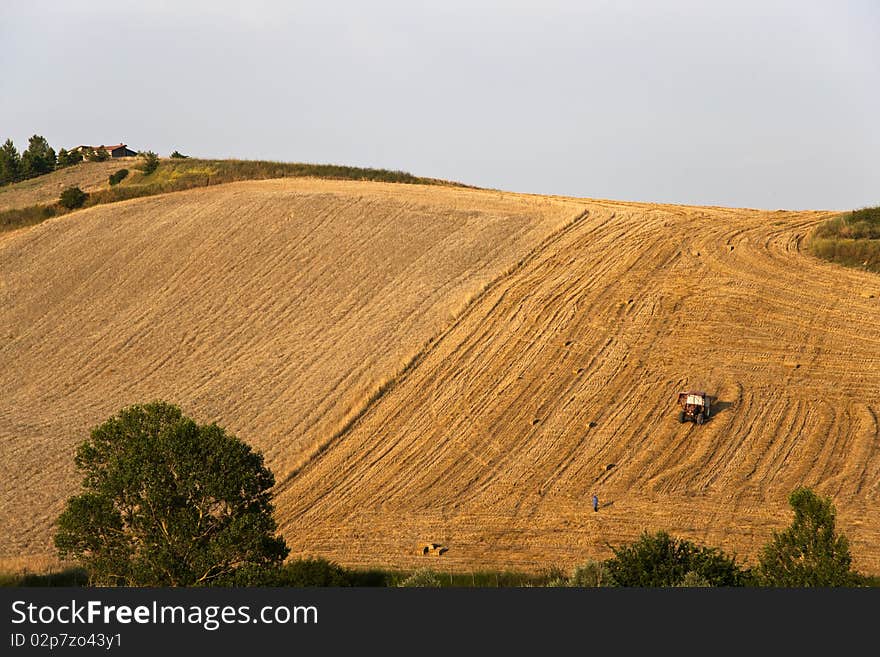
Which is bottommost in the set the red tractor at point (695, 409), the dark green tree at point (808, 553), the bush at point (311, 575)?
the bush at point (311, 575)

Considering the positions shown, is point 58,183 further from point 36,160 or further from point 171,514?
point 171,514

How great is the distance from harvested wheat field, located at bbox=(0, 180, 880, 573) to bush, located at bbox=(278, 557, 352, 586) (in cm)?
531

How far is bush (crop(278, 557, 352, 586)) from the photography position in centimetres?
2246

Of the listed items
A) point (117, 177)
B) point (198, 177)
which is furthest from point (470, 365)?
point (117, 177)

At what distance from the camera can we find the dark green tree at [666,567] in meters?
21.2

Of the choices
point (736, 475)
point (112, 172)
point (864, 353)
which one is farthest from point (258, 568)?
point (112, 172)

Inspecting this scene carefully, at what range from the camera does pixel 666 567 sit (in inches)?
853

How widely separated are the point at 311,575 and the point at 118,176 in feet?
199

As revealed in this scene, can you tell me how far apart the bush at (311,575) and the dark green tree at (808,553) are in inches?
353

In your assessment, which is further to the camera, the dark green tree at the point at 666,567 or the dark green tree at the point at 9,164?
the dark green tree at the point at 9,164

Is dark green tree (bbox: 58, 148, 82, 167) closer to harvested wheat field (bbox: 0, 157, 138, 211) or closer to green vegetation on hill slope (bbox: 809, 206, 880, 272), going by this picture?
harvested wheat field (bbox: 0, 157, 138, 211)

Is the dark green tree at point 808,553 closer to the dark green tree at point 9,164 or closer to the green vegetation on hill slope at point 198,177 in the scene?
the green vegetation on hill slope at point 198,177

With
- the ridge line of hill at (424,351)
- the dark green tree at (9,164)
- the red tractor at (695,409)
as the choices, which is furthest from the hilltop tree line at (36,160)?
the red tractor at (695,409)

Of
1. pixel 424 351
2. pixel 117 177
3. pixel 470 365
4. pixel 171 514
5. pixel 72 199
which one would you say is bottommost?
pixel 171 514
